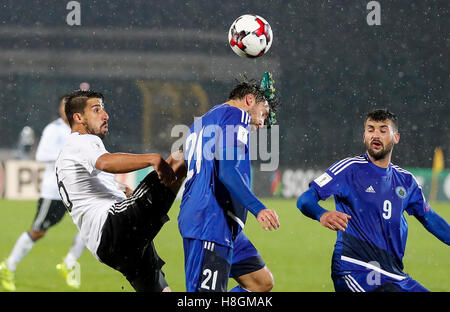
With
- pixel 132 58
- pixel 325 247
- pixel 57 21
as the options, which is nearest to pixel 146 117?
pixel 132 58

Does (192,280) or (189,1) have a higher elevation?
(189,1)

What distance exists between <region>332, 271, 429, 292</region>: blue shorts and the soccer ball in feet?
7.21

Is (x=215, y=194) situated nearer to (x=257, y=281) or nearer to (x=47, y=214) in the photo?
(x=257, y=281)

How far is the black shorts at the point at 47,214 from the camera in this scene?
786 centimetres

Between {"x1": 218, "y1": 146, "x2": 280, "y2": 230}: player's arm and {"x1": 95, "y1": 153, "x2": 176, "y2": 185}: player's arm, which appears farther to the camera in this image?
{"x1": 95, "y1": 153, "x2": 176, "y2": 185}: player's arm

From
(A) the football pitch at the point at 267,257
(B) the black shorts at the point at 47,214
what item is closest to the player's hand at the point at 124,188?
(A) the football pitch at the point at 267,257

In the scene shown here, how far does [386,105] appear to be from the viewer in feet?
93.2

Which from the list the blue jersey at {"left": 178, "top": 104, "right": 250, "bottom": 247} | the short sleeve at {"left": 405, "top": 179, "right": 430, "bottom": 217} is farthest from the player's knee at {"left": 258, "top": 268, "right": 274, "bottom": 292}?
the short sleeve at {"left": 405, "top": 179, "right": 430, "bottom": 217}

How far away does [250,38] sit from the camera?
5867 millimetres

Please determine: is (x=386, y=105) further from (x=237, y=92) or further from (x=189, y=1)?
(x=237, y=92)

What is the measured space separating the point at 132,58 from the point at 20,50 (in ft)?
15.0

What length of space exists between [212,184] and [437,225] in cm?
155

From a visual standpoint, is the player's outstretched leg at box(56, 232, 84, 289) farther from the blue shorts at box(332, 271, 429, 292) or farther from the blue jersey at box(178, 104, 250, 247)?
the blue shorts at box(332, 271, 429, 292)

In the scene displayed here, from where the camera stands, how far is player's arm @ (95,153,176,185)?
4.40 m
